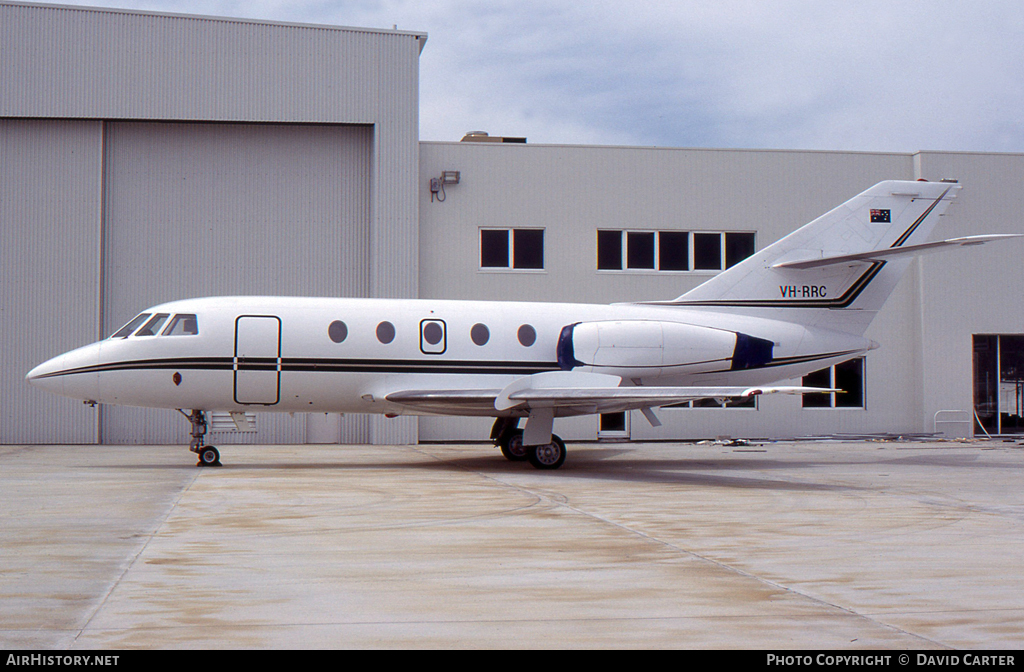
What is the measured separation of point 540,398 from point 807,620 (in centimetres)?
999

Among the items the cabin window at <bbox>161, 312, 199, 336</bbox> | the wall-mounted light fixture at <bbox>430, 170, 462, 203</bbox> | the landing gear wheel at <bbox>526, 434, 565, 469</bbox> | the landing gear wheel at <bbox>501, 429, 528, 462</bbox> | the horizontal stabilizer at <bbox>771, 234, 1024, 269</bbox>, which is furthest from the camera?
the wall-mounted light fixture at <bbox>430, 170, 462, 203</bbox>

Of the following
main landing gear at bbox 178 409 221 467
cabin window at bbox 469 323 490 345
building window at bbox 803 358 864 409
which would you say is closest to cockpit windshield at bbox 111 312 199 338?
main landing gear at bbox 178 409 221 467

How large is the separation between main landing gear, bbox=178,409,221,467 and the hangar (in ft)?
16.6

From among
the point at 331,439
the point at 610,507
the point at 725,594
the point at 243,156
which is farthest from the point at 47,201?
the point at 725,594

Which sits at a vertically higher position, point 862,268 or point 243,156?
point 243,156

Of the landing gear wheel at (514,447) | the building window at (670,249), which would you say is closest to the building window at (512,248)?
the building window at (670,249)

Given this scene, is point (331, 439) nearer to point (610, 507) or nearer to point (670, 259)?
point (670, 259)

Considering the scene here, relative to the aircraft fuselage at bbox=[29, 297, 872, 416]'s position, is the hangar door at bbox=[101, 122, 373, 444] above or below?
above

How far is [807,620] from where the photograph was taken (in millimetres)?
5129

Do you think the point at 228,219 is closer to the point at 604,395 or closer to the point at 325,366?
the point at 325,366

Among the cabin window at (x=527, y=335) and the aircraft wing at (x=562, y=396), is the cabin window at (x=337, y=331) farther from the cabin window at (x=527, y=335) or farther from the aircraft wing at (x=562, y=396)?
the cabin window at (x=527, y=335)

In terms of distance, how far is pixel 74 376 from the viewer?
15.4 meters

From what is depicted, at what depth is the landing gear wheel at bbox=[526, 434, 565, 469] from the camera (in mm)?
16188

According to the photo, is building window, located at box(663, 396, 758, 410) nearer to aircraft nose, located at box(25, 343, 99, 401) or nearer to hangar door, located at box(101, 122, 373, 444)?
hangar door, located at box(101, 122, 373, 444)
